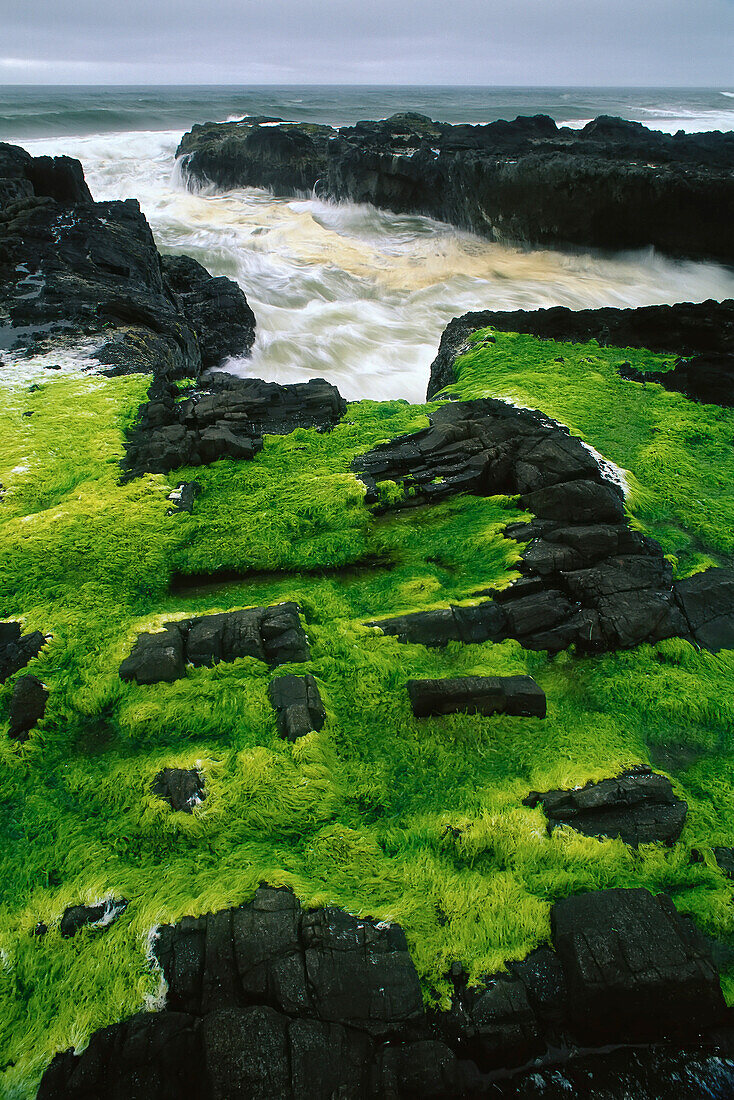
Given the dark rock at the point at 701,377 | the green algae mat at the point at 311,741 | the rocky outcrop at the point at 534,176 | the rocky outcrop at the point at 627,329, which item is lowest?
the green algae mat at the point at 311,741

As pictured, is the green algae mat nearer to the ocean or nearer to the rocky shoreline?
the rocky shoreline

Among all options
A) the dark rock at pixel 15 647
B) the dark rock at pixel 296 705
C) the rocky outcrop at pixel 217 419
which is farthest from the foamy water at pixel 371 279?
the dark rock at pixel 296 705

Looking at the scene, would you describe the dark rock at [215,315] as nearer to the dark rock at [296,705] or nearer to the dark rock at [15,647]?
the dark rock at [15,647]

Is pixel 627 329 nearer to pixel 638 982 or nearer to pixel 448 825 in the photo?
pixel 448 825

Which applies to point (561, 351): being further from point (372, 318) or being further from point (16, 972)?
point (16, 972)

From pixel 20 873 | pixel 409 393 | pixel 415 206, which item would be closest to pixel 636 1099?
pixel 20 873

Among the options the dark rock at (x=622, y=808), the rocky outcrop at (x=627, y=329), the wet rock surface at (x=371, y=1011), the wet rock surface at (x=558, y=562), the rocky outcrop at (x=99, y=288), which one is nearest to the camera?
the wet rock surface at (x=371, y=1011)

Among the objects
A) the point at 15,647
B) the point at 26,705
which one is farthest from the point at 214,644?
the point at 15,647
